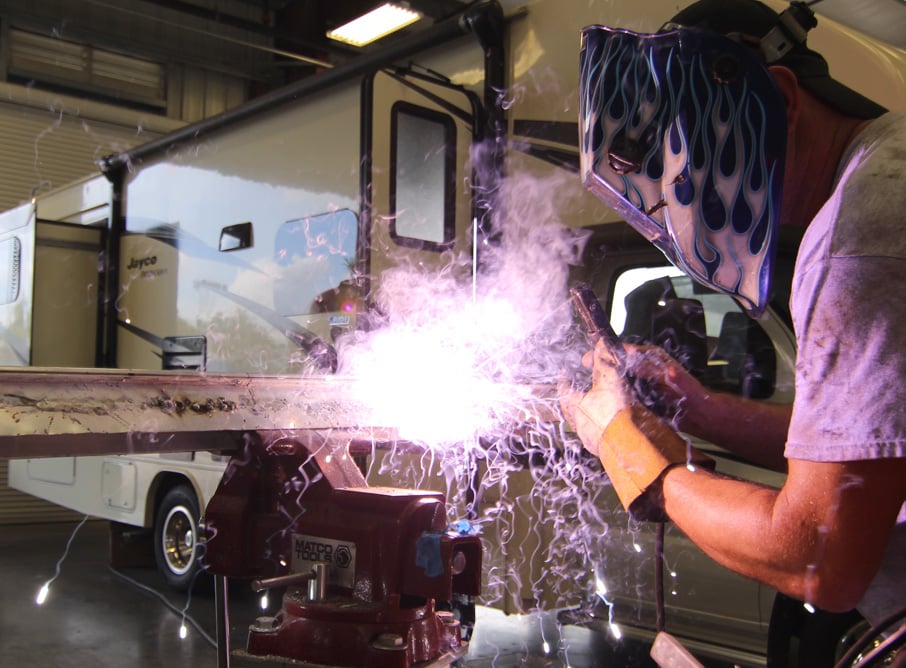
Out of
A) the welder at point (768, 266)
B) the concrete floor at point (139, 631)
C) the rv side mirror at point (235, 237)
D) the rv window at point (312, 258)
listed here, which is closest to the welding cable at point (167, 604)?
the concrete floor at point (139, 631)

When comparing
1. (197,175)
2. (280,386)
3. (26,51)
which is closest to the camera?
(280,386)

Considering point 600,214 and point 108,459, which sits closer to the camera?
point 600,214

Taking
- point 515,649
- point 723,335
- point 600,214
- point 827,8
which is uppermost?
point 827,8

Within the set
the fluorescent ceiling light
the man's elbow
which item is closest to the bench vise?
the man's elbow

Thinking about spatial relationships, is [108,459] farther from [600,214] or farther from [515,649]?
[600,214]

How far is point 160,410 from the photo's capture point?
1322 millimetres

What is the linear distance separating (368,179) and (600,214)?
3.99 feet

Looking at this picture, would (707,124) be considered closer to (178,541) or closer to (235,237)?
(235,237)

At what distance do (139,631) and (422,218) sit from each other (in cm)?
338

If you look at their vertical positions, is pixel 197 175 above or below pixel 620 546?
above

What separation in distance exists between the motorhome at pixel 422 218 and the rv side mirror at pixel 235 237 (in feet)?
0.06

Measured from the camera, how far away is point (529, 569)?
394 centimetres

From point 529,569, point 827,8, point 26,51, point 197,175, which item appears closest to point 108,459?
point 197,175

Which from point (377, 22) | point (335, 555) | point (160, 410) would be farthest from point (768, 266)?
point (377, 22)
